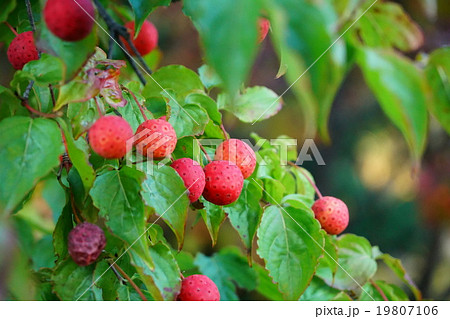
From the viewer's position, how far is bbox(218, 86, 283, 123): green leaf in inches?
32.8

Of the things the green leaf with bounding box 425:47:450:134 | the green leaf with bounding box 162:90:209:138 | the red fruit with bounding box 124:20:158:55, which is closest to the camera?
the green leaf with bounding box 425:47:450:134

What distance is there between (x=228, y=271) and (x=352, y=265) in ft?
0.85

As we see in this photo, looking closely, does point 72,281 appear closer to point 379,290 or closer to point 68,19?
point 68,19

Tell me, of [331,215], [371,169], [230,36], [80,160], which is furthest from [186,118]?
[371,169]

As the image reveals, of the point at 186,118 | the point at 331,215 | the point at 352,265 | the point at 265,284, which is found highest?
the point at 186,118

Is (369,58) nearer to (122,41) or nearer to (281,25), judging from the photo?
(281,25)

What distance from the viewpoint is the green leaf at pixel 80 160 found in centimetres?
56

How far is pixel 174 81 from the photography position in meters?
0.77

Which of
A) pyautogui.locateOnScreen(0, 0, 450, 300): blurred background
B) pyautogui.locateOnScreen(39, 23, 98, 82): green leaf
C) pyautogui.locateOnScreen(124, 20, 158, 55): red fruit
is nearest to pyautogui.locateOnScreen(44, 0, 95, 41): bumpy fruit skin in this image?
pyautogui.locateOnScreen(39, 23, 98, 82): green leaf

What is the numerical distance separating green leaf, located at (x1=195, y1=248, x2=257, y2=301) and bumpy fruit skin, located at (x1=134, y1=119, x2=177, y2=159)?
440 millimetres

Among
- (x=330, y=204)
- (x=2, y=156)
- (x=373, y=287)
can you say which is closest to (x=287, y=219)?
(x=330, y=204)

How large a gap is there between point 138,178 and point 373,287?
0.46m

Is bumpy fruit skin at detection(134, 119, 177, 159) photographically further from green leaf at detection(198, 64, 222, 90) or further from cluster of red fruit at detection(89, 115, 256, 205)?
green leaf at detection(198, 64, 222, 90)

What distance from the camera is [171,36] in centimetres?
222
